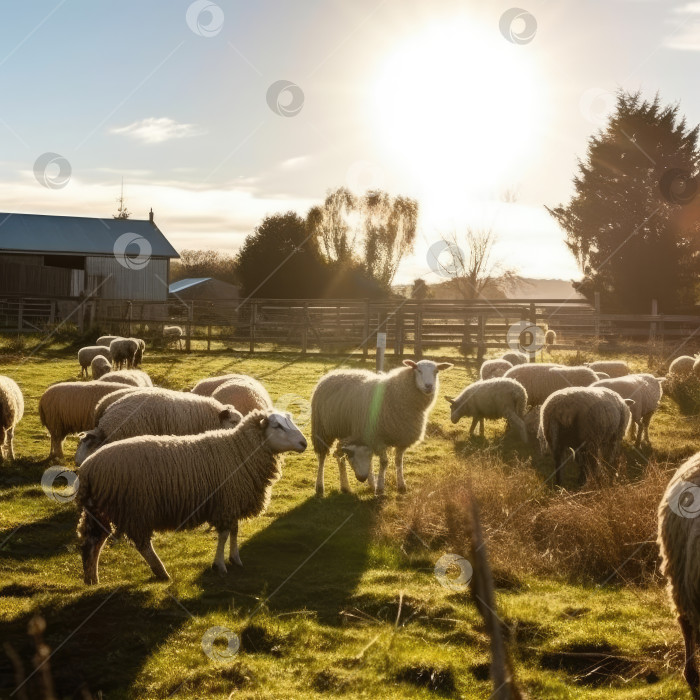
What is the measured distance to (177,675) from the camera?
487cm

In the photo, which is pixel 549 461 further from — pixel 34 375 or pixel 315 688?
pixel 34 375

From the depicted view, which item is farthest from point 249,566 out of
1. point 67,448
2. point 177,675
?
point 67,448

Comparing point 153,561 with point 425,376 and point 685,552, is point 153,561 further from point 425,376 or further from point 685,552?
point 425,376

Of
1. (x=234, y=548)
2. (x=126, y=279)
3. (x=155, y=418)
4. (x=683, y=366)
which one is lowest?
(x=234, y=548)

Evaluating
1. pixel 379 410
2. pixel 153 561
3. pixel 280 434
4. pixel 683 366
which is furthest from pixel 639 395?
pixel 153 561

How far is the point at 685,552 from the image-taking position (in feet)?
15.2

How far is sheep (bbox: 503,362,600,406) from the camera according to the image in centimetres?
1424

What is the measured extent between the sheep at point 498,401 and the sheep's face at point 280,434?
6.95 meters

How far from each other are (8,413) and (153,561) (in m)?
5.29

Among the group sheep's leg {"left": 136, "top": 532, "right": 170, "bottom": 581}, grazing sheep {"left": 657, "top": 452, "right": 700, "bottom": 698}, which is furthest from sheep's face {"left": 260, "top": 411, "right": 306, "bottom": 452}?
grazing sheep {"left": 657, "top": 452, "right": 700, "bottom": 698}

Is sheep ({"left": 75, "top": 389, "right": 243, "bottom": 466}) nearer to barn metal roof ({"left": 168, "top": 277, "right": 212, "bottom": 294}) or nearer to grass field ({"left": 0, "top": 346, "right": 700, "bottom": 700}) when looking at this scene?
grass field ({"left": 0, "top": 346, "right": 700, "bottom": 700})

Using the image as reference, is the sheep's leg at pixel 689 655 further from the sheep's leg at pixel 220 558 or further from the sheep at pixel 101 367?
the sheep at pixel 101 367

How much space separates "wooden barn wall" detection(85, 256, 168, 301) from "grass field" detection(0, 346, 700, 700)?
37409 mm

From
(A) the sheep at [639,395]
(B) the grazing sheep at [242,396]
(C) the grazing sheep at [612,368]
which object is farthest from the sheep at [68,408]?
(C) the grazing sheep at [612,368]
